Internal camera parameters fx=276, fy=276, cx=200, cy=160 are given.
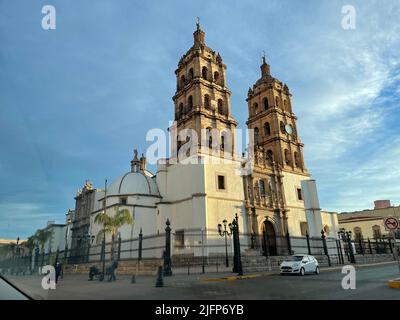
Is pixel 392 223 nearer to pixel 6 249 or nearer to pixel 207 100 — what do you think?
pixel 6 249

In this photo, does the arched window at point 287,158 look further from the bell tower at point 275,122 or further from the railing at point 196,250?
the railing at point 196,250

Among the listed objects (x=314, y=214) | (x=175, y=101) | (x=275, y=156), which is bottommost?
(x=314, y=214)

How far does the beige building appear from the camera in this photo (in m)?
54.6

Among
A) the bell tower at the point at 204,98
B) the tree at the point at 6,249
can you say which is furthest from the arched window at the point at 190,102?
the tree at the point at 6,249

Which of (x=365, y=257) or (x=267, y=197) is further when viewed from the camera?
(x=267, y=197)

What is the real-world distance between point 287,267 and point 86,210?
34388 mm

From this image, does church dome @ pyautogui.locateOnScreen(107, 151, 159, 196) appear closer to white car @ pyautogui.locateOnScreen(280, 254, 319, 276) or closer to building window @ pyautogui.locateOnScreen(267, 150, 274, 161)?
building window @ pyautogui.locateOnScreen(267, 150, 274, 161)

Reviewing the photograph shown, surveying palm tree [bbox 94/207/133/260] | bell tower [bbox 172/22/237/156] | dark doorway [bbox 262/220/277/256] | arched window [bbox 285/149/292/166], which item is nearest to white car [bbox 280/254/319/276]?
dark doorway [bbox 262/220/277/256]

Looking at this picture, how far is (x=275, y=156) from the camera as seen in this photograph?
37.5m

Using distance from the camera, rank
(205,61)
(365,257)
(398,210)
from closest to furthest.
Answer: (365,257) → (205,61) → (398,210)

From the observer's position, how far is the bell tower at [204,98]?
102 ft

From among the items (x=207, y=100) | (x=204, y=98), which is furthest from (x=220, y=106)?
(x=204, y=98)
